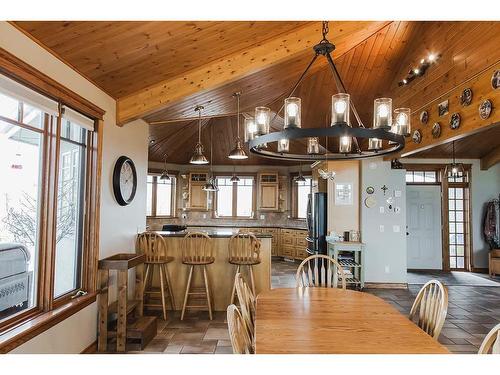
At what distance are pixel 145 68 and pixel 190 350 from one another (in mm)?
2704

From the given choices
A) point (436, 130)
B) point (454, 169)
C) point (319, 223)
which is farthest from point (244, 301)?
point (454, 169)

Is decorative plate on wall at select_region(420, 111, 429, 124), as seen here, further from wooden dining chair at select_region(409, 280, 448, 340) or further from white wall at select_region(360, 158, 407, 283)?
wooden dining chair at select_region(409, 280, 448, 340)

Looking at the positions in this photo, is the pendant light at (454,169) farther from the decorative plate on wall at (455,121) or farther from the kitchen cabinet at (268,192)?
the kitchen cabinet at (268,192)

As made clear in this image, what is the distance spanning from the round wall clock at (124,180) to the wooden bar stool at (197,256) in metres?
0.90

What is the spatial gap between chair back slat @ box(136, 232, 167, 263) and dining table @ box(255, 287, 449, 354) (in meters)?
2.15

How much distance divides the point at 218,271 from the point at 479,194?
6584 millimetres

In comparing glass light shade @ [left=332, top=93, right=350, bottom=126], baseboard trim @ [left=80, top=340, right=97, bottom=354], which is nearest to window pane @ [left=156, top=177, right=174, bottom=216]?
baseboard trim @ [left=80, top=340, right=97, bottom=354]

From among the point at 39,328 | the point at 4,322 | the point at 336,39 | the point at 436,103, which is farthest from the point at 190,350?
the point at 436,103

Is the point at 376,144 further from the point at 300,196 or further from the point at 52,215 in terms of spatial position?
the point at 300,196

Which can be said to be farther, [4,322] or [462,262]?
[462,262]
